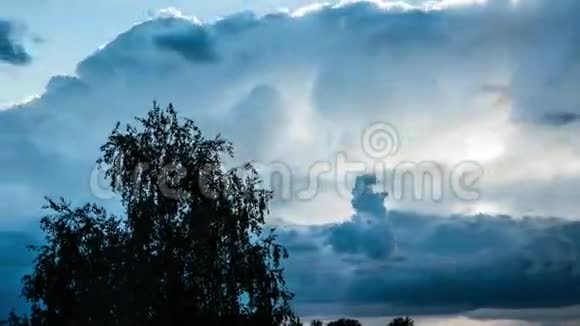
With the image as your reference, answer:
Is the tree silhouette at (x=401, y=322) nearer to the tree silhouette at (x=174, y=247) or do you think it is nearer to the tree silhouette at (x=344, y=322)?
the tree silhouette at (x=344, y=322)

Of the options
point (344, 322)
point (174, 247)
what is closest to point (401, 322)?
point (344, 322)

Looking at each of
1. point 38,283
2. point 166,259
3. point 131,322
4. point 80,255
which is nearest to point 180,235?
point 166,259

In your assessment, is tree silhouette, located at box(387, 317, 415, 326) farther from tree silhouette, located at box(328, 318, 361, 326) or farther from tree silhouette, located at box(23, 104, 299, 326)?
tree silhouette, located at box(23, 104, 299, 326)

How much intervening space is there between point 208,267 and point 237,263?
135 centimetres

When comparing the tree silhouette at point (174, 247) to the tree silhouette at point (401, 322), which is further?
the tree silhouette at point (401, 322)

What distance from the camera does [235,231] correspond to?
41562mm

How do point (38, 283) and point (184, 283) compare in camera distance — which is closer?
point (184, 283)

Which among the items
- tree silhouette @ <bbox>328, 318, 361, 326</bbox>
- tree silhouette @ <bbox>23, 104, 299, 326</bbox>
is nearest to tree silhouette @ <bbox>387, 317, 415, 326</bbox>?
tree silhouette @ <bbox>328, 318, 361, 326</bbox>

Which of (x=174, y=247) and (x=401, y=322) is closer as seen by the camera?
(x=174, y=247)

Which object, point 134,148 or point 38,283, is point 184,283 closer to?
point 134,148

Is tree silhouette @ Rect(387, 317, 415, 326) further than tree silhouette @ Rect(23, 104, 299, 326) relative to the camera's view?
Yes

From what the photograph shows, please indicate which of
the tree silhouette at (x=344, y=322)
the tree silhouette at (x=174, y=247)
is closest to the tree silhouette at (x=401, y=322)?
the tree silhouette at (x=344, y=322)

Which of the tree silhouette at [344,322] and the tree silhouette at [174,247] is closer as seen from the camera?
the tree silhouette at [174,247]

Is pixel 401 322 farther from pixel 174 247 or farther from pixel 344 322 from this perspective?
pixel 174 247
